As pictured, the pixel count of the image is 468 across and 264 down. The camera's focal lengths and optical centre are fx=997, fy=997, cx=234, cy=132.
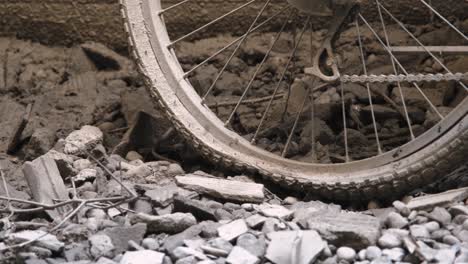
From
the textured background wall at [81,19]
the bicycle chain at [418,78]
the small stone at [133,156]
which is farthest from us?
the textured background wall at [81,19]

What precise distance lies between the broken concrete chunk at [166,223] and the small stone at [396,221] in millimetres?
432

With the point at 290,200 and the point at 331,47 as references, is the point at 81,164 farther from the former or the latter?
the point at 331,47

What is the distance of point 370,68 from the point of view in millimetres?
3004

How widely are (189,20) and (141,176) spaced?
0.91m

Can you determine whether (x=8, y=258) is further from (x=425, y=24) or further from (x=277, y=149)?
(x=425, y=24)

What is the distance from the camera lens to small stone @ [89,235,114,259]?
2.04m

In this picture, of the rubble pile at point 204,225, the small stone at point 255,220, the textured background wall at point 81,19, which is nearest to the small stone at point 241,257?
the rubble pile at point 204,225

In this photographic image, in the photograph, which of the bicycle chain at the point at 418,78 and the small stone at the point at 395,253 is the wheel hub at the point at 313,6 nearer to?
the bicycle chain at the point at 418,78

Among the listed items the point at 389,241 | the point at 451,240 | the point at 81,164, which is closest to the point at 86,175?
the point at 81,164

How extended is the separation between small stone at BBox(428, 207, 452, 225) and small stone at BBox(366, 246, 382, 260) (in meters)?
0.19

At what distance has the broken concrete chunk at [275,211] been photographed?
2209 millimetres

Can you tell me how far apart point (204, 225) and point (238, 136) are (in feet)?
1.46

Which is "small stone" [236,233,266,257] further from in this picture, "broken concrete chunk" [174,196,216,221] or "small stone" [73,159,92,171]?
"small stone" [73,159,92,171]

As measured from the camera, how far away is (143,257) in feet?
6.57
